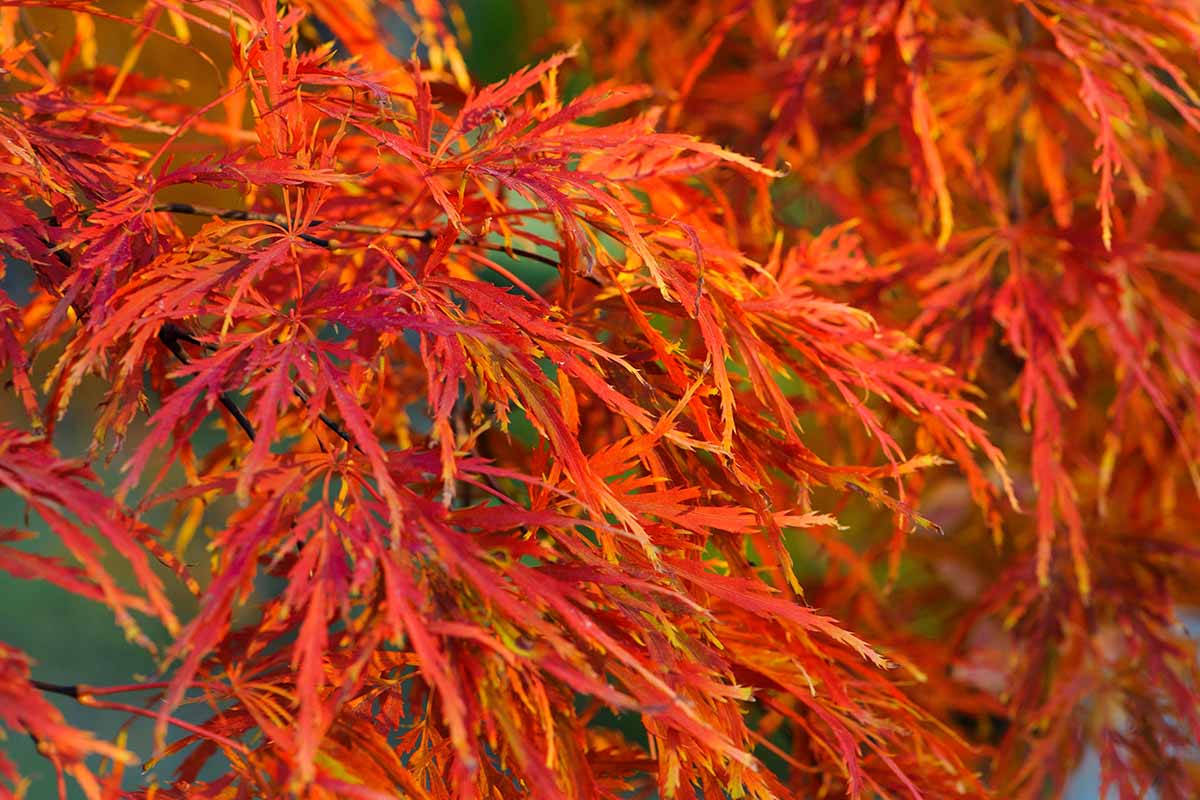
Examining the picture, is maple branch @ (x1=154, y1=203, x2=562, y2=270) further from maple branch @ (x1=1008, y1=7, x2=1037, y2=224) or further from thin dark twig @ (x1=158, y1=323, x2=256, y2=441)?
maple branch @ (x1=1008, y1=7, x2=1037, y2=224)

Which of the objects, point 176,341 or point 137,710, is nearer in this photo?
point 137,710

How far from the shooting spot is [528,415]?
0.61 metres

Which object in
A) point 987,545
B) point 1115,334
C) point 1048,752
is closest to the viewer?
A: point 1115,334

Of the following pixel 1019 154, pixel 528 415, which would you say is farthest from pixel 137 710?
pixel 1019 154

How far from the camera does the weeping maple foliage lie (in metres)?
0.53

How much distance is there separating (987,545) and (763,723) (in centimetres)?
91

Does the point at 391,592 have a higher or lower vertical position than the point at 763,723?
higher

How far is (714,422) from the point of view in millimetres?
715

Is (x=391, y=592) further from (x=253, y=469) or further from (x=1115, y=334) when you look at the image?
(x=1115, y=334)

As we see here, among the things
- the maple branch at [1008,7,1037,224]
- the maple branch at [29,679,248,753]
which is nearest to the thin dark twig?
the maple branch at [29,679,248,753]

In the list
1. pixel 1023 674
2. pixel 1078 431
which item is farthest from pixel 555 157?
pixel 1078 431

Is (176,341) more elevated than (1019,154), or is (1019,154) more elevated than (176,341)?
(176,341)

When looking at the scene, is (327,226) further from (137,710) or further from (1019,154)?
(1019,154)

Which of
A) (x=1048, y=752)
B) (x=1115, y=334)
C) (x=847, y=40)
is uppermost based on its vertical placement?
(x=847, y=40)
